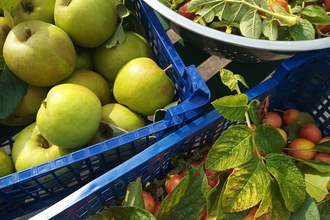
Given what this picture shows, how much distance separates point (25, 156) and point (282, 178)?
48cm

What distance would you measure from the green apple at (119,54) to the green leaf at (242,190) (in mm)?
363

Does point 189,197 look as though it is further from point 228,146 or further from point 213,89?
point 213,89

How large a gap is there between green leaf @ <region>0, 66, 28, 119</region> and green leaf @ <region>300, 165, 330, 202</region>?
1.92 feet

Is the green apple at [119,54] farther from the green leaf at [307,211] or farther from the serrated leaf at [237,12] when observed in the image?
the green leaf at [307,211]

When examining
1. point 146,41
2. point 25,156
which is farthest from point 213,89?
point 25,156

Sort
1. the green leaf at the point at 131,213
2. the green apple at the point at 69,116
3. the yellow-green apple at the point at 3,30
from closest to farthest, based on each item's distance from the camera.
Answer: the green leaf at the point at 131,213 → the green apple at the point at 69,116 → the yellow-green apple at the point at 3,30

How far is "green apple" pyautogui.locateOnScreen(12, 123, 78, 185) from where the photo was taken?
682mm

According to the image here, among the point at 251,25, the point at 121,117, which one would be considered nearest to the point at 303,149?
the point at 251,25

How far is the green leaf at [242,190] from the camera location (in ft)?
1.77

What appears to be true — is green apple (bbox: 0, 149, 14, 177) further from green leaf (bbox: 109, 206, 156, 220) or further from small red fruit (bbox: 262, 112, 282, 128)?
small red fruit (bbox: 262, 112, 282, 128)

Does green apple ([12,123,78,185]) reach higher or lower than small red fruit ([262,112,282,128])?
lower

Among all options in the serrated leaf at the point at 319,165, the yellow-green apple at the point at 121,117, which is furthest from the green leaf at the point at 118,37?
the serrated leaf at the point at 319,165

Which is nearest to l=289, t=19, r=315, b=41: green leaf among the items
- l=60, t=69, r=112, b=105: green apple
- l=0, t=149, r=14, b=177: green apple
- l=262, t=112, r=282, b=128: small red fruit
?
l=262, t=112, r=282, b=128: small red fruit

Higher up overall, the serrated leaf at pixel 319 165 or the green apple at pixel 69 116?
the green apple at pixel 69 116
